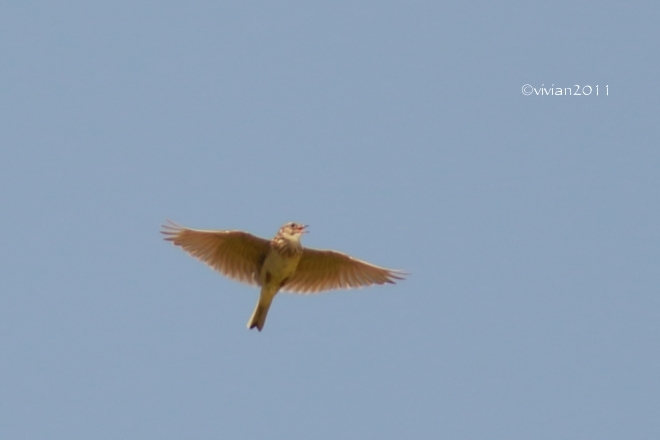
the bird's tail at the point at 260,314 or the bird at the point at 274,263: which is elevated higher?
the bird at the point at 274,263

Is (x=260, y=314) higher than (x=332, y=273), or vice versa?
(x=332, y=273)

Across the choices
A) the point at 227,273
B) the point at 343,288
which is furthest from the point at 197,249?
the point at 343,288

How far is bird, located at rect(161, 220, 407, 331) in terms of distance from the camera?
971 inches

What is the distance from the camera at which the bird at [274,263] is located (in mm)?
24656

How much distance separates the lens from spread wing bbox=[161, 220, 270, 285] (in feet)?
81.4

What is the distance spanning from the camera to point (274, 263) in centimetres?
2473

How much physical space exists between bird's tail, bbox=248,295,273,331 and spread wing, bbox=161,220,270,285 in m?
0.57

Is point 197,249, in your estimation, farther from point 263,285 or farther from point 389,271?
point 389,271

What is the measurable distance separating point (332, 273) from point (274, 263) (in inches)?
53.5

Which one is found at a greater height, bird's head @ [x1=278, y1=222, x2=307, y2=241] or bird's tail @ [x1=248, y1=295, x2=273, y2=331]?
bird's head @ [x1=278, y1=222, x2=307, y2=241]

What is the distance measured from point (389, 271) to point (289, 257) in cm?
185

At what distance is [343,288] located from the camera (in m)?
25.8

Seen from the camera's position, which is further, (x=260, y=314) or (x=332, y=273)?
(x=332, y=273)

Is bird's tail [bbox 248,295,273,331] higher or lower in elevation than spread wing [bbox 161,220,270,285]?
lower
